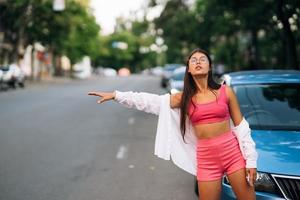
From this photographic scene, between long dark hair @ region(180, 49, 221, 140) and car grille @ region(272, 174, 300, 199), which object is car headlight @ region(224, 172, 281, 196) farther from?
long dark hair @ region(180, 49, 221, 140)

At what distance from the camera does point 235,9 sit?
81.6 feet

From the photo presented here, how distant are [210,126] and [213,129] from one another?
0.10ft

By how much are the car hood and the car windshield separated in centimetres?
37

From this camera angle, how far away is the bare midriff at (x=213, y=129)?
4.06m

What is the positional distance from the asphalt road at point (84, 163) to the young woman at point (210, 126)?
2764 mm

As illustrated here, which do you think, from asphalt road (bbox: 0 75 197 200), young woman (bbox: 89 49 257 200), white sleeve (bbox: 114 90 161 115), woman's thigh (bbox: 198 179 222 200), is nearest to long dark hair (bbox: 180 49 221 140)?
young woman (bbox: 89 49 257 200)

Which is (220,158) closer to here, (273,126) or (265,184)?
(265,184)

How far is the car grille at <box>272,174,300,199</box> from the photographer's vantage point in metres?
4.60

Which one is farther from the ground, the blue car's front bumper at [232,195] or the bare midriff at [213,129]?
the bare midriff at [213,129]

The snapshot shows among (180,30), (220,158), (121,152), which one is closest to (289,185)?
(220,158)

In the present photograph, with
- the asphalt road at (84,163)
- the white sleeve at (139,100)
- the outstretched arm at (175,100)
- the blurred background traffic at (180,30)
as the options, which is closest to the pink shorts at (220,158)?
the outstretched arm at (175,100)

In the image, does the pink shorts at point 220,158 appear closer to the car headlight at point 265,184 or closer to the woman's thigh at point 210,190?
the woman's thigh at point 210,190

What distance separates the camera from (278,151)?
5.12 meters

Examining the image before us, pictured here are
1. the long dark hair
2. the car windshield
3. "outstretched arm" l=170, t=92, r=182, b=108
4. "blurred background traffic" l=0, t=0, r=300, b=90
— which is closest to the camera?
the long dark hair
